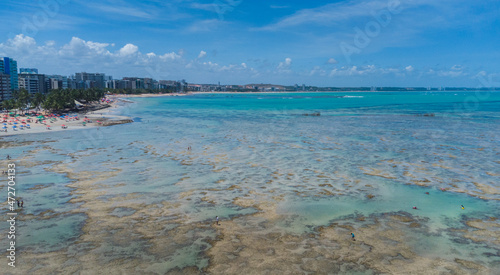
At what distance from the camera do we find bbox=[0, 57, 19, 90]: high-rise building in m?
142

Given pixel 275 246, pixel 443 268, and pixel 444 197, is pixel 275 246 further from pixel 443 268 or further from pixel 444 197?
pixel 444 197

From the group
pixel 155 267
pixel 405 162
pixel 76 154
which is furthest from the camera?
pixel 76 154

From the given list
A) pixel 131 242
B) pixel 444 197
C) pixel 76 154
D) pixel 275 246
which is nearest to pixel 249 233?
pixel 275 246

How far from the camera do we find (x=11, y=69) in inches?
5846

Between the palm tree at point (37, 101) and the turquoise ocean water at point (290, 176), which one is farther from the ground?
the palm tree at point (37, 101)

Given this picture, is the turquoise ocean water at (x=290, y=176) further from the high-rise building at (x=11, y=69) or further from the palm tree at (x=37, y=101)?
the high-rise building at (x=11, y=69)

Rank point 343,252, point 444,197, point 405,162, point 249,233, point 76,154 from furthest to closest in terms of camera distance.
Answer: point 76,154
point 405,162
point 444,197
point 249,233
point 343,252

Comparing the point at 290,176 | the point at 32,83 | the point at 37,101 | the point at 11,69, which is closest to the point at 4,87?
the point at 37,101

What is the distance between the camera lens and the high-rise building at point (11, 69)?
14250cm

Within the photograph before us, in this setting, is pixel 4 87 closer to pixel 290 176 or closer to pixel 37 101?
pixel 37 101

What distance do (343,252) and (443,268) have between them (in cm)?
414

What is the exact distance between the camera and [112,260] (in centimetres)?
1421

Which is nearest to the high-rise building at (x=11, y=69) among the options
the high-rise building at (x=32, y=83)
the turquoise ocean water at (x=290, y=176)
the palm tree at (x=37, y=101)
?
the high-rise building at (x=32, y=83)

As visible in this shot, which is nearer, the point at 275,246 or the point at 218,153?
the point at 275,246
